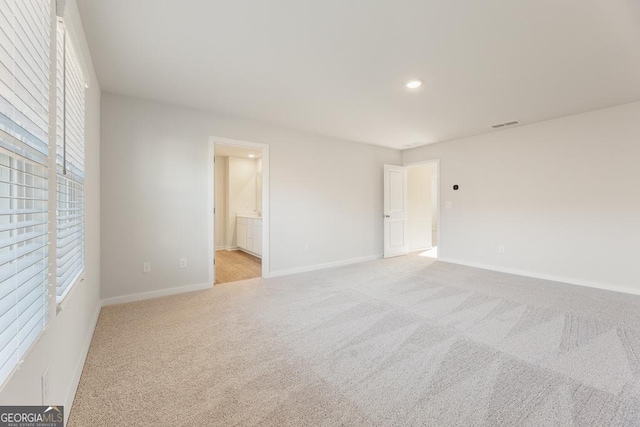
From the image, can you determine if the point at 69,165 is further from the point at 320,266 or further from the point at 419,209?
the point at 419,209

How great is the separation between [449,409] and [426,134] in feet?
14.1

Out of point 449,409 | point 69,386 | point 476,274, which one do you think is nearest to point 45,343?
point 69,386

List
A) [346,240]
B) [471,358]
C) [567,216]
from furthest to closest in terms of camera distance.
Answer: [346,240]
[567,216]
[471,358]

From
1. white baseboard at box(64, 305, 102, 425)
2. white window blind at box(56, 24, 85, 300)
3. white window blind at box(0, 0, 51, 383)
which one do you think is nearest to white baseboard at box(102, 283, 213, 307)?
white baseboard at box(64, 305, 102, 425)

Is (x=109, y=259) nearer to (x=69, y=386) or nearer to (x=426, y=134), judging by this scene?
(x=69, y=386)

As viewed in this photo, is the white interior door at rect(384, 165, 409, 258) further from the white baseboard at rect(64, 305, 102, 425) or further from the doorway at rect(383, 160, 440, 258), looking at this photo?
the white baseboard at rect(64, 305, 102, 425)

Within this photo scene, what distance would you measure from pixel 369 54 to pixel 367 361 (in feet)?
8.13

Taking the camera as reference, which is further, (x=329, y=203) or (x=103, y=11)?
(x=329, y=203)

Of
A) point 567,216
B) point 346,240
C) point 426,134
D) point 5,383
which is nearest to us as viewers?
point 5,383

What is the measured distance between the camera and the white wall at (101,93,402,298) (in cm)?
310

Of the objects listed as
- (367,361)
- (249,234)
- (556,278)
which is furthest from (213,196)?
(556,278)

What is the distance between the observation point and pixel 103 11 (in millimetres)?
1825

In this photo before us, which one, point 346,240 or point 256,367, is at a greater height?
point 346,240

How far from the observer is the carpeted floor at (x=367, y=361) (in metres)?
1.50
